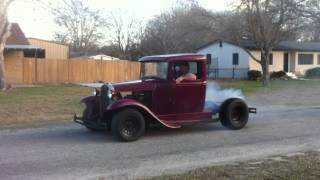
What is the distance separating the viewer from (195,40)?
185ft

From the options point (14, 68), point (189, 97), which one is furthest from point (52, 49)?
point (189, 97)

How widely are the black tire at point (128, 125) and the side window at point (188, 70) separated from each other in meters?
1.42

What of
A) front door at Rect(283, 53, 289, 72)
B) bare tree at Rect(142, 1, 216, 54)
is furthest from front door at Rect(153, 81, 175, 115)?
front door at Rect(283, 53, 289, 72)

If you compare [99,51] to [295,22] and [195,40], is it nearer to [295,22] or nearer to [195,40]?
[195,40]

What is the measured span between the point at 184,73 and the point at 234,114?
1.74m

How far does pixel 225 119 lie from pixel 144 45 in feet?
177

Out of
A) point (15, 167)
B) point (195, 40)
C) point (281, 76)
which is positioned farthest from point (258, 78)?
point (15, 167)

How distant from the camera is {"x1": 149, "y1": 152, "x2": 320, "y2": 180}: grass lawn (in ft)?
24.7

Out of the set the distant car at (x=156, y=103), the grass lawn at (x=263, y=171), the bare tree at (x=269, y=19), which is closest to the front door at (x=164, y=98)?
the distant car at (x=156, y=103)

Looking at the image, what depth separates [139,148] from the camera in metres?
10.6

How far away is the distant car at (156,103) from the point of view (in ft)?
37.4

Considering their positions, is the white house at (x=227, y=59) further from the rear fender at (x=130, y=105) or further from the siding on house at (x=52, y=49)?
the rear fender at (x=130, y=105)

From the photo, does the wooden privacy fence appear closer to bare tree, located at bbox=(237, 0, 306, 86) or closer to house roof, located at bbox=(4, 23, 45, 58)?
house roof, located at bbox=(4, 23, 45, 58)

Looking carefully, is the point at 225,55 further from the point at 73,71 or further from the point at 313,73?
the point at 73,71
